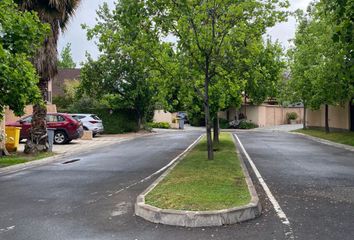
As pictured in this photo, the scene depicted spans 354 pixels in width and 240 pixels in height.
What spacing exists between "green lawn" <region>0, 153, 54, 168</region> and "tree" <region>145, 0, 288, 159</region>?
22.0 ft

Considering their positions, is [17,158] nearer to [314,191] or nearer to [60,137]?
[60,137]

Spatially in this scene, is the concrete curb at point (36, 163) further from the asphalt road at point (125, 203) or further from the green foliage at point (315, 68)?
the green foliage at point (315, 68)

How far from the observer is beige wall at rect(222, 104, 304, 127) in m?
48.0

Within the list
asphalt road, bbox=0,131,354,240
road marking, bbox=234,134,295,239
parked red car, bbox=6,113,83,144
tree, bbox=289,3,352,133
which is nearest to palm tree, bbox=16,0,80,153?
asphalt road, bbox=0,131,354,240

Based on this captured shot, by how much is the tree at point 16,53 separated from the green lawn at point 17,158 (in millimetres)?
2731

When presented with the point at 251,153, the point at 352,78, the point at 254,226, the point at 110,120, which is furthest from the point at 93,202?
the point at 110,120

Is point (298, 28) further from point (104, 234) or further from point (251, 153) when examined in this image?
point (104, 234)

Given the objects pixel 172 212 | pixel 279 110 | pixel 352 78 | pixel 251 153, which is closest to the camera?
pixel 172 212

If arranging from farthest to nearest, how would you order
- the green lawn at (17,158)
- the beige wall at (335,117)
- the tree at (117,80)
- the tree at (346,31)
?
the tree at (117,80), the beige wall at (335,117), the green lawn at (17,158), the tree at (346,31)

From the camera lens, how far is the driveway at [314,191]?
21.2ft

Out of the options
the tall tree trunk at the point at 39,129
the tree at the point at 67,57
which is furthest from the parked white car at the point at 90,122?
the tree at the point at 67,57

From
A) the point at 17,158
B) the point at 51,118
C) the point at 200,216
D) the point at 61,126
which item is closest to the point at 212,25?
the point at 200,216

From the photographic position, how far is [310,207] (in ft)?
25.7

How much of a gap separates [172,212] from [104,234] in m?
1.11
